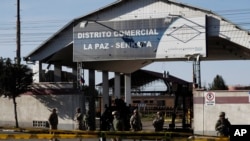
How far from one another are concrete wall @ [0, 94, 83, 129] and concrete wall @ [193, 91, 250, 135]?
28.3 feet

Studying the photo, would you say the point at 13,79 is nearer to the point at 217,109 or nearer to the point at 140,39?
the point at 140,39

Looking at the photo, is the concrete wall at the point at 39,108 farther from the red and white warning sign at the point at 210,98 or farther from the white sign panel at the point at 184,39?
the red and white warning sign at the point at 210,98

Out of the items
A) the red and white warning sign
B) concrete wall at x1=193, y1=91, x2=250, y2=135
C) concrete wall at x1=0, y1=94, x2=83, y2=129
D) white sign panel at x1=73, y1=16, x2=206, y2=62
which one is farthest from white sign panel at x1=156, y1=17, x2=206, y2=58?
concrete wall at x1=0, y1=94, x2=83, y2=129

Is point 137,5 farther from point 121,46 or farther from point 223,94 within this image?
point 223,94

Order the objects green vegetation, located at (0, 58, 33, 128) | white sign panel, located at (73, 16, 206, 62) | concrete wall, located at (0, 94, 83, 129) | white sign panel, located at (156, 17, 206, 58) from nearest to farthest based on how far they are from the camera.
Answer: white sign panel, located at (156, 17, 206, 58) < white sign panel, located at (73, 16, 206, 62) < concrete wall, located at (0, 94, 83, 129) < green vegetation, located at (0, 58, 33, 128)

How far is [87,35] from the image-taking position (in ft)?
123

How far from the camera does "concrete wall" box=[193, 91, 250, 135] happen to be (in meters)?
31.2

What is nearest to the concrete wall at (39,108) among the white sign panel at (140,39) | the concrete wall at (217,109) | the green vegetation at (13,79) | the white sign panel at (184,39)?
the green vegetation at (13,79)

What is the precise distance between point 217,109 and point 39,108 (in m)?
13.1

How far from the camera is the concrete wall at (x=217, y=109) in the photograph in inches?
1230

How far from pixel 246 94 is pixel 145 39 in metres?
8.19

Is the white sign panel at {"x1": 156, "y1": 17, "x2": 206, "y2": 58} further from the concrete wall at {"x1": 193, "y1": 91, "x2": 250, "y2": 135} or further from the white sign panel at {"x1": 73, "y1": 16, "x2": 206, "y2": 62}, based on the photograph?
the concrete wall at {"x1": 193, "y1": 91, "x2": 250, "y2": 135}

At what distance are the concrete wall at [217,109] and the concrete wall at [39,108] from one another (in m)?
8.63

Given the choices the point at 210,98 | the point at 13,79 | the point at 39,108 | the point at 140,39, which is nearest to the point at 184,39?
the point at 140,39
